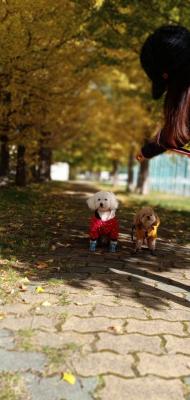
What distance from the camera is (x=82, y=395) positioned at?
2754mm

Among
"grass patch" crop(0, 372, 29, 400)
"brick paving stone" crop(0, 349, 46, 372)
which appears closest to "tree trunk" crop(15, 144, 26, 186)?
"brick paving stone" crop(0, 349, 46, 372)

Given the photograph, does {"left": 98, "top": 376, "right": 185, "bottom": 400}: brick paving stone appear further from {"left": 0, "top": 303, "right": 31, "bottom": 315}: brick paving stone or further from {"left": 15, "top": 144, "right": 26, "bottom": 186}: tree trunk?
{"left": 15, "top": 144, "right": 26, "bottom": 186}: tree trunk

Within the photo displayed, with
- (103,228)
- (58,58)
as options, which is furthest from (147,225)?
(58,58)

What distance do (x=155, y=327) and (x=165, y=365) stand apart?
23.1 inches

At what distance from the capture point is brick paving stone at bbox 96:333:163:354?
3.32m

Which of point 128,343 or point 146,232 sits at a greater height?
point 146,232

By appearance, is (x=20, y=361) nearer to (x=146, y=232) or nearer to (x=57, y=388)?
(x=57, y=388)

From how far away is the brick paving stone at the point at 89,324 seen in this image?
11.7ft

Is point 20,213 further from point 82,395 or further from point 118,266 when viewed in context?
point 82,395

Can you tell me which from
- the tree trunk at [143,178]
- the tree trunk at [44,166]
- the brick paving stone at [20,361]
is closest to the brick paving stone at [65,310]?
the brick paving stone at [20,361]

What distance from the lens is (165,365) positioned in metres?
3.15

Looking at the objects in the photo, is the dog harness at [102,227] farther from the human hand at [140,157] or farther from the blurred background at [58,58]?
the blurred background at [58,58]

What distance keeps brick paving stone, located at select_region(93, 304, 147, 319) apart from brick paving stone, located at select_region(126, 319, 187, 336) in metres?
0.11

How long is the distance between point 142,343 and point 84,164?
129ft
